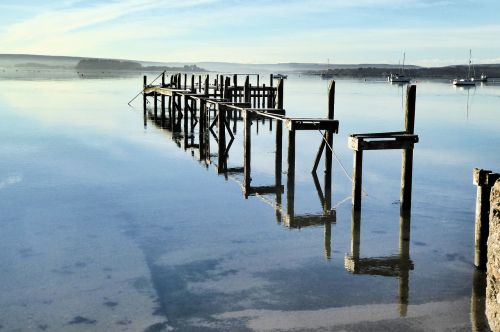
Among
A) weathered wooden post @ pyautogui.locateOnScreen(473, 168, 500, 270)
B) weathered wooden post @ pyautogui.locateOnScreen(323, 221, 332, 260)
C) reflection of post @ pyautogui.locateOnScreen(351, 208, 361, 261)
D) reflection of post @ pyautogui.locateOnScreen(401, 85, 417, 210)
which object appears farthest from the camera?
reflection of post @ pyautogui.locateOnScreen(401, 85, 417, 210)

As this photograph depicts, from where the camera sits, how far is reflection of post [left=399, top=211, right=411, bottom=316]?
852 cm

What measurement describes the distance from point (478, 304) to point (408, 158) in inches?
201

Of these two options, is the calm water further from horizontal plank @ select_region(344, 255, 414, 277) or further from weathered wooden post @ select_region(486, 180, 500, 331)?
weathered wooden post @ select_region(486, 180, 500, 331)

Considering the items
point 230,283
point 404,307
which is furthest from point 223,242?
point 404,307

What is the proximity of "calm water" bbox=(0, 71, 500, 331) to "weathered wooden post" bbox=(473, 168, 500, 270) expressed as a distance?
319 millimetres

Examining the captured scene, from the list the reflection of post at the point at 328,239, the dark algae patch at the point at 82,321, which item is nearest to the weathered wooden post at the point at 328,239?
the reflection of post at the point at 328,239

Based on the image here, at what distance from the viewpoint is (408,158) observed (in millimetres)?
13086

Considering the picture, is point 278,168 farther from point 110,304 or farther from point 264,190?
point 110,304

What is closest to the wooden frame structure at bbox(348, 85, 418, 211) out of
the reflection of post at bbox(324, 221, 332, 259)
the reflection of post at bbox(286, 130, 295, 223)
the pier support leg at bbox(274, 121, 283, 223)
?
the reflection of post at bbox(324, 221, 332, 259)

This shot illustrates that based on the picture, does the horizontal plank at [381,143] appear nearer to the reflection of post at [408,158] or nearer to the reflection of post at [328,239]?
the reflection of post at [408,158]

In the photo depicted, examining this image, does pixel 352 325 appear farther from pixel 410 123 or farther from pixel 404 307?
pixel 410 123

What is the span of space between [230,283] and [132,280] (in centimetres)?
152

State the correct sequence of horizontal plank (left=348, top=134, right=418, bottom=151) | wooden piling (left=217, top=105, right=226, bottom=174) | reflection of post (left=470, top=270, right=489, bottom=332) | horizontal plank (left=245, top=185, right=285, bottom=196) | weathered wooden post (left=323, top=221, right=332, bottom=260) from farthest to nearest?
wooden piling (left=217, top=105, right=226, bottom=174), horizontal plank (left=245, top=185, right=285, bottom=196), horizontal plank (left=348, top=134, right=418, bottom=151), weathered wooden post (left=323, top=221, right=332, bottom=260), reflection of post (left=470, top=270, right=489, bottom=332)

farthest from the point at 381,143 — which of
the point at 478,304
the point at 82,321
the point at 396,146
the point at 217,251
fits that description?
the point at 82,321
